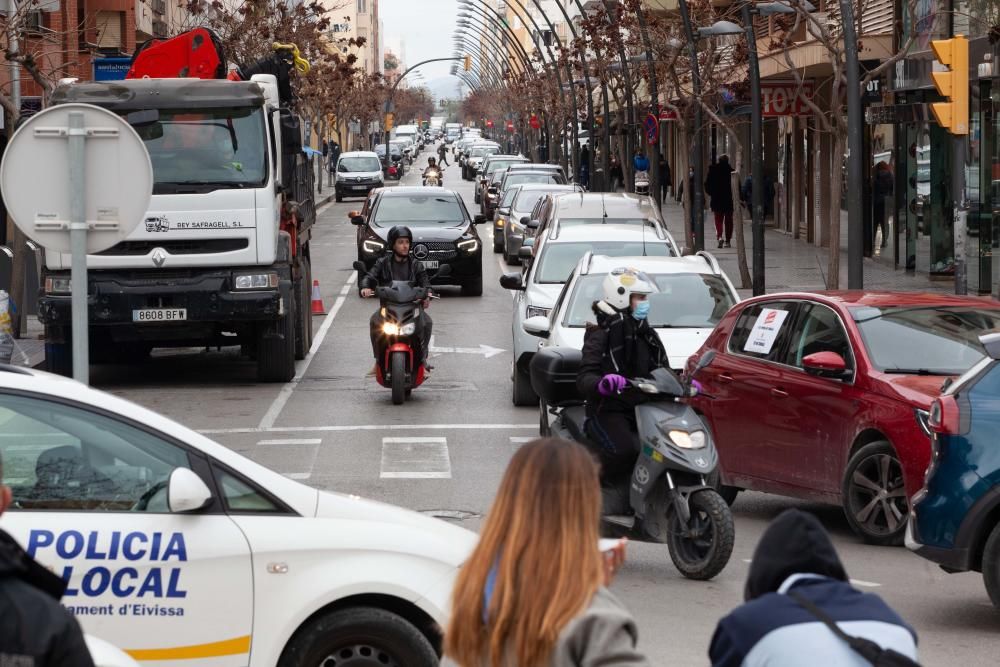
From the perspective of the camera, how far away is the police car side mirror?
18.4 feet

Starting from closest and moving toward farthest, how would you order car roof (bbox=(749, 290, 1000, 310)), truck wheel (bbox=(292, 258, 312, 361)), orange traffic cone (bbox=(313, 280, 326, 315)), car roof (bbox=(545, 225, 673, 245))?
car roof (bbox=(749, 290, 1000, 310)), car roof (bbox=(545, 225, 673, 245)), truck wheel (bbox=(292, 258, 312, 361)), orange traffic cone (bbox=(313, 280, 326, 315))

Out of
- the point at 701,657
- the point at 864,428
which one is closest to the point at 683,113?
the point at 864,428

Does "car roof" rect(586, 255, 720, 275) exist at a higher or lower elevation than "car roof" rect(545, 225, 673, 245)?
lower

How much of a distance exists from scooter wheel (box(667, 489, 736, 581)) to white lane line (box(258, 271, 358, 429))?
6980 mm

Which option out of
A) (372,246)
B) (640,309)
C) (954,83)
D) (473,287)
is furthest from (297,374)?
(640,309)

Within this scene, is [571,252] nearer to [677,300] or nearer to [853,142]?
[853,142]

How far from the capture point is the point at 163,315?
17.5 meters

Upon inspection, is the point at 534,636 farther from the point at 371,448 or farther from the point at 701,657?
the point at 371,448

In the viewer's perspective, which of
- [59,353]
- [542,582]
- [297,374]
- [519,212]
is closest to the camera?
[542,582]

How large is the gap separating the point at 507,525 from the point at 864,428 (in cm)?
693

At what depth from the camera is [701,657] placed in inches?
301

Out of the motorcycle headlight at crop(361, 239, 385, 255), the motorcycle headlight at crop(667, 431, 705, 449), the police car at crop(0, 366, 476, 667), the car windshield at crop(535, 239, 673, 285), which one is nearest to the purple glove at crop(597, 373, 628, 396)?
the motorcycle headlight at crop(667, 431, 705, 449)

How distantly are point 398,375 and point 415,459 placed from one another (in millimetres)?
3226

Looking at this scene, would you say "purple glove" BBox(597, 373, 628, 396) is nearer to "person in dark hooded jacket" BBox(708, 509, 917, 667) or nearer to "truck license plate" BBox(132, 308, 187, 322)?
"person in dark hooded jacket" BBox(708, 509, 917, 667)
